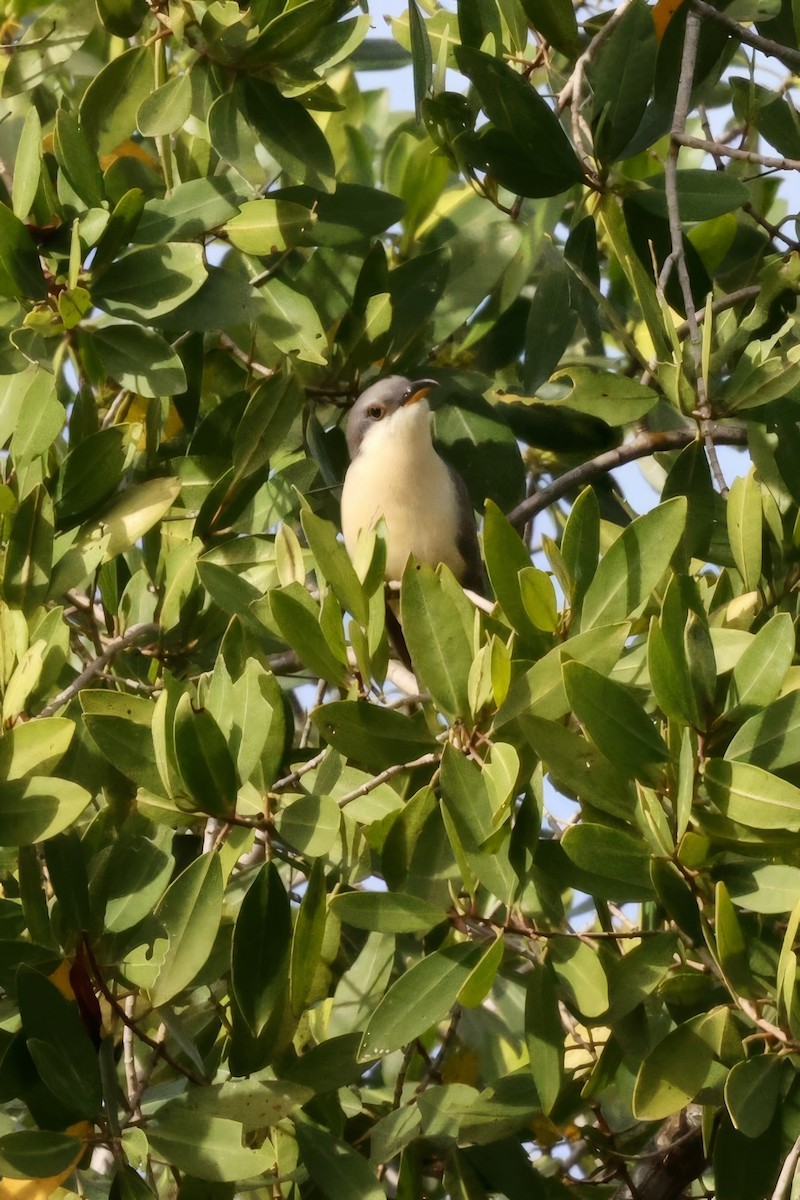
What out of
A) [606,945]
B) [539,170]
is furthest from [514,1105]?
[539,170]

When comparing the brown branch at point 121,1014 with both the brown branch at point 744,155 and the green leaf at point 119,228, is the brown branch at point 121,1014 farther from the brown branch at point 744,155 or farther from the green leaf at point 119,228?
the brown branch at point 744,155

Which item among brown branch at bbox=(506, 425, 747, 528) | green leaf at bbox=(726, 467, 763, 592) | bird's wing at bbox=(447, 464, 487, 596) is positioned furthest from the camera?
bird's wing at bbox=(447, 464, 487, 596)

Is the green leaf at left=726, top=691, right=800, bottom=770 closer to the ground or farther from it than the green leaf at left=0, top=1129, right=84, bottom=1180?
farther from it

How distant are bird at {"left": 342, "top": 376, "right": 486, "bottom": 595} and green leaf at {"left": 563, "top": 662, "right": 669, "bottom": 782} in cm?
265

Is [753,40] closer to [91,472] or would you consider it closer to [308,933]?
[91,472]

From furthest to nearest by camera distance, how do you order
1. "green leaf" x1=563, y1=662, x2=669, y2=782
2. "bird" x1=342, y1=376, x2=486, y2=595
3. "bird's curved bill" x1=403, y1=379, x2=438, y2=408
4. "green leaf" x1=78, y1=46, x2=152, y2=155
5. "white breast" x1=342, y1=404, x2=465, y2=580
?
"white breast" x1=342, y1=404, x2=465, y2=580, "bird" x1=342, y1=376, x2=486, y2=595, "bird's curved bill" x1=403, y1=379, x2=438, y2=408, "green leaf" x1=78, y1=46, x2=152, y2=155, "green leaf" x1=563, y1=662, x2=669, y2=782

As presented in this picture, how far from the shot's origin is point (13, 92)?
463 centimetres

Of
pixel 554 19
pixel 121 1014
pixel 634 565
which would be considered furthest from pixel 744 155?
pixel 121 1014

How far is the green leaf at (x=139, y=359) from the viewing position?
410 cm

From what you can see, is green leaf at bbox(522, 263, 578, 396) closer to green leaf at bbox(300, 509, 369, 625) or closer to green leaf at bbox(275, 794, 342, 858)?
green leaf at bbox(300, 509, 369, 625)

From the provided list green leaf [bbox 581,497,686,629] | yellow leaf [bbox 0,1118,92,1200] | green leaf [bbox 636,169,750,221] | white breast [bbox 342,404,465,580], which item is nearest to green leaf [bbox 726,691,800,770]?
green leaf [bbox 581,497,686,629]

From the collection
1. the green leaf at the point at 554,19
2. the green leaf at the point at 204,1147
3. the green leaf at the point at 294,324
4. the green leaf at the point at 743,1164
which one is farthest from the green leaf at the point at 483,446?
the green leaf at the point at 204,1147

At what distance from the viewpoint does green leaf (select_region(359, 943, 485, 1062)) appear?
3.00 meters

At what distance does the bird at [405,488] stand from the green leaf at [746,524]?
78.6 inches
